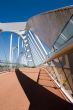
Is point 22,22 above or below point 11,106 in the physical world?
above

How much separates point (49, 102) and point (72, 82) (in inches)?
39.7

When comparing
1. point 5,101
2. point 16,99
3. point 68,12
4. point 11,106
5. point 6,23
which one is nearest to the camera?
point 11,106

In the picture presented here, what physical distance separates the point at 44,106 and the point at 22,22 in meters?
31.0

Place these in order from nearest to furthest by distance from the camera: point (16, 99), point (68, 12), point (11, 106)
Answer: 1. point (11, 106)
2. point (16, 99)
3. point (68, 12)

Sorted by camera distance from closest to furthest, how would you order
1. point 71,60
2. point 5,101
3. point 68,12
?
point 71,60 < point 5,101 < point 68,12

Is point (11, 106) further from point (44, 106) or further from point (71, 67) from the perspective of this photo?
point (71, 67)

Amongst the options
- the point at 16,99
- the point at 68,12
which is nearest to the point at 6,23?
the point at 68,12

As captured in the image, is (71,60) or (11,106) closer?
(71,60)

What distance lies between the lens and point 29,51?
170ft

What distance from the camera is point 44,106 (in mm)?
6930

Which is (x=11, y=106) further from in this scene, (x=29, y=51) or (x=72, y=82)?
(x=29, y=51)

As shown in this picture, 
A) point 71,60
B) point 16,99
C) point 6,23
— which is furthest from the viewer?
point 6,23

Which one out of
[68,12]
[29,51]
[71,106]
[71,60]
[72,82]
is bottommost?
[71,106]

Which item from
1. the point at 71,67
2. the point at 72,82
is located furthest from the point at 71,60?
the point at 72,82
